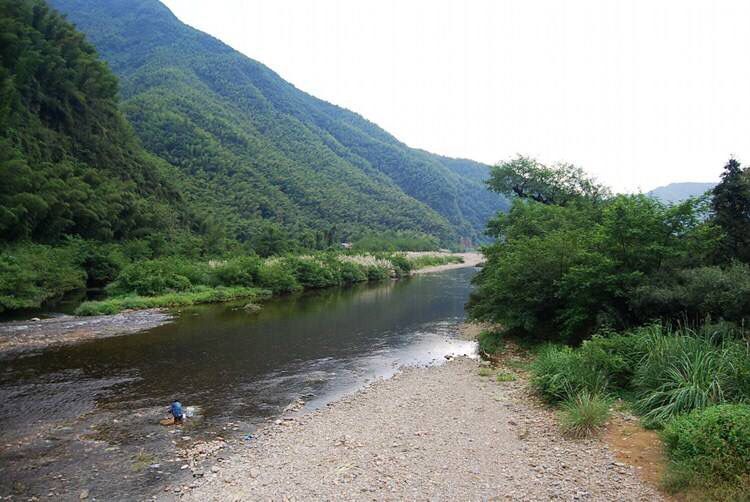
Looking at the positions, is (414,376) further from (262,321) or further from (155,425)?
(262,321)

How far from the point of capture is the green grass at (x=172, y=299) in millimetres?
29081

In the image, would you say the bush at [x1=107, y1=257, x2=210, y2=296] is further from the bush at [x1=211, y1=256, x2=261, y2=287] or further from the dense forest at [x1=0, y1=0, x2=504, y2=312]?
the bush at [x1=211, y1=256, x2=261, y2=287]

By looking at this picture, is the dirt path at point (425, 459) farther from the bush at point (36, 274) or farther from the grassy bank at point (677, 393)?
the bush at point (36, 274)

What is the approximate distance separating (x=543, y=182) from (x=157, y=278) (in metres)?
32.6

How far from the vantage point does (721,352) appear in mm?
9688

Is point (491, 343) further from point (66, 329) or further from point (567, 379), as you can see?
point (66, 329)

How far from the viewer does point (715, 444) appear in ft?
21.6

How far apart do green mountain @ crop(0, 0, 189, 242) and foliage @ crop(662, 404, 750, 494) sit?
40.5 meters

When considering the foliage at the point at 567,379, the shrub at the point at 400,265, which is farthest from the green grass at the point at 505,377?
the shrub at the point at 400,265

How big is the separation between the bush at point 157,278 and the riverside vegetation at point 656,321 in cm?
2591

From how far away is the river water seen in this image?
9.77 metres

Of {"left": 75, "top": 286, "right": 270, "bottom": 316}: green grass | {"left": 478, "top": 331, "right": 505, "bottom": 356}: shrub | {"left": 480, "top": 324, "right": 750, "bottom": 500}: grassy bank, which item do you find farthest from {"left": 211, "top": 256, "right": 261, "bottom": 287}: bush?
{"left": 480, "top": 324, "right": 750, "bottom": 500}: grassy bank

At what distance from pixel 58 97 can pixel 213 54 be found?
127713 millimetres

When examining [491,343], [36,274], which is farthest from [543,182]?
[36,274]
